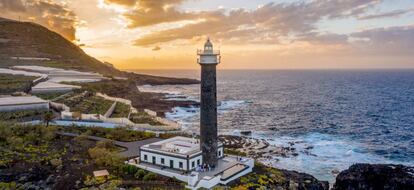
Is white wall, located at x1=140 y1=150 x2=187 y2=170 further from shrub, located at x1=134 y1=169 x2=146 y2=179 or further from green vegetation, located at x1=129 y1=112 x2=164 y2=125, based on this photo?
green vegetation, located at x1=129 y1=112 x2=164 y2=125

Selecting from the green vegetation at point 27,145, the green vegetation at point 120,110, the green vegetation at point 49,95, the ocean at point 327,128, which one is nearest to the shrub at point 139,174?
the green vegetation at point 27,145

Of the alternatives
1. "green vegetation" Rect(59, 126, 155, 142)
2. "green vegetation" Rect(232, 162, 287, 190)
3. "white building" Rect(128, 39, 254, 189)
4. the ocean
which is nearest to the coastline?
the ocean

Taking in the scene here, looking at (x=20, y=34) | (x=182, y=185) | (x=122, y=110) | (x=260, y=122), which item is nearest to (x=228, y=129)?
(x=260, y=122)

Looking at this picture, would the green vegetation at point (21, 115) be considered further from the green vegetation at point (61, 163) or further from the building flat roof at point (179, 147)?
the building flat roof at point (179, 147)

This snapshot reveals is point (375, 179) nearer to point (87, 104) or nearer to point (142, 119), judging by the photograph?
point (142, 119)

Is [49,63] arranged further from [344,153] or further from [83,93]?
[344,153]

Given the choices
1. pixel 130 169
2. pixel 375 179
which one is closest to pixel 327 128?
pixel 375 179
